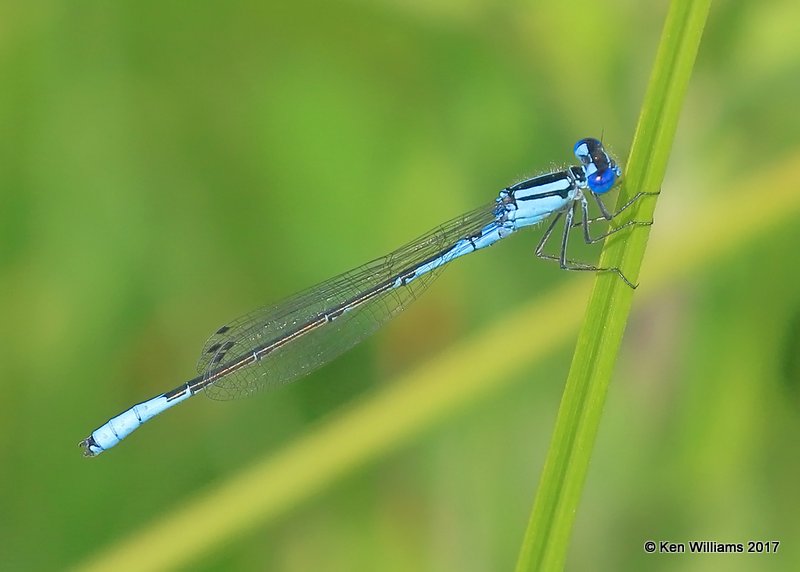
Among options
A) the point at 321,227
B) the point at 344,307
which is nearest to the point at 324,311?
the point at 344,307

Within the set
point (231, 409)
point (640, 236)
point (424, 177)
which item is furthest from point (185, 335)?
point (640, 236)

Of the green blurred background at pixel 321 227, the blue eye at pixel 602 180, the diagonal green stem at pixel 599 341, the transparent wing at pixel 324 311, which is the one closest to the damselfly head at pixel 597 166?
the blue eye at pixel 602 180

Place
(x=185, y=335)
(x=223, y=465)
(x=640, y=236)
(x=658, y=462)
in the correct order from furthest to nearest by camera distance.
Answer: (x=185, y=335) < (x=223, y=465) < (x=658, y=462) < (x=640, y=236)

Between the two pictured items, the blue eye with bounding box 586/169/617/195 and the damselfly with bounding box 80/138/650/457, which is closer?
the blue eye with bounding box 586/169/617/195

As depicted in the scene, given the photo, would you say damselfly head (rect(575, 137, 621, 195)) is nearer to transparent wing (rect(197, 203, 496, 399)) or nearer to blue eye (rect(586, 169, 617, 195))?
blue eye (rect(586, 169, 617, 195))

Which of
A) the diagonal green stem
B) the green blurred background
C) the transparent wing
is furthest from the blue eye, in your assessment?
the diagonal green stem

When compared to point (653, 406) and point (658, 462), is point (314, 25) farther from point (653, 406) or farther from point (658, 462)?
point (658, 462)

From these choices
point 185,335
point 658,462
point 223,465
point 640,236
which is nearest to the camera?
point 640,236
